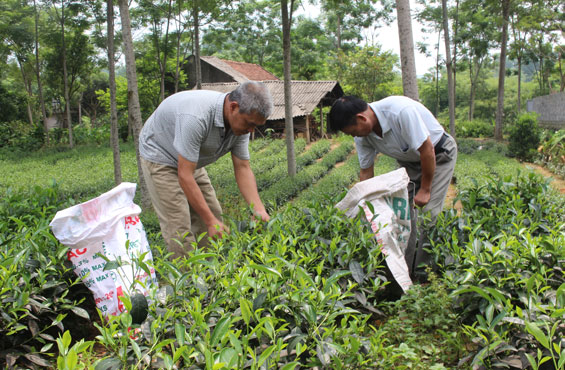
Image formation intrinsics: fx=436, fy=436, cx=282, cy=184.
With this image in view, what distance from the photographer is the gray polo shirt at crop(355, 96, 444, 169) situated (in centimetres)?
280

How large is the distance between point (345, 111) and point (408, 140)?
47cm

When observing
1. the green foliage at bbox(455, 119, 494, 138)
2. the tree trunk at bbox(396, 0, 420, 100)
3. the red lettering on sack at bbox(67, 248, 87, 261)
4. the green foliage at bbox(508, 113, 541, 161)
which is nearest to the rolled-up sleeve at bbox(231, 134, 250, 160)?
the red lettering on sack at bbox(67, 248, 87, 261)

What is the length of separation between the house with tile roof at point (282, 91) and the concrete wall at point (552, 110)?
9298 millimetres

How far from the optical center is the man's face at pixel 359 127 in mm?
2822

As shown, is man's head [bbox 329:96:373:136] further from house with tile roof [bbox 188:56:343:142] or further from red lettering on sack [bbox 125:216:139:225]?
house with tile roof [bbox 188:56:343:142]

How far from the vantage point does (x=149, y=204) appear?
20.9 feet

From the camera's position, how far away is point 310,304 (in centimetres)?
159

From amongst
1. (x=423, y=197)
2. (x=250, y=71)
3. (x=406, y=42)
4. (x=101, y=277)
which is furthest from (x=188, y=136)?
(x=250, y=71)

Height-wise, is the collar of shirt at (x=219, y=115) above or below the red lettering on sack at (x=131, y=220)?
above

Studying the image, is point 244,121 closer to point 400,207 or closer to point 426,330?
point 400,207

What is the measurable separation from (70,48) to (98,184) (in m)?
11.0

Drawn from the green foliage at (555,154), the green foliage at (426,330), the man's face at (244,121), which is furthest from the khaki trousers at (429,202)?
the green foliage at (555,154)

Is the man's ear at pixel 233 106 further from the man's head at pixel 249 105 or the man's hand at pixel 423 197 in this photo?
the man's hand at pixel 423 197

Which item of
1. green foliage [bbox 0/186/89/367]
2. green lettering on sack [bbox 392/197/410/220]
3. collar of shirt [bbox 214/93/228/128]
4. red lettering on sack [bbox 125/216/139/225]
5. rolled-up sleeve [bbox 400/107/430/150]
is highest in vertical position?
collar of shirt [bbox 214/93/228/128]
